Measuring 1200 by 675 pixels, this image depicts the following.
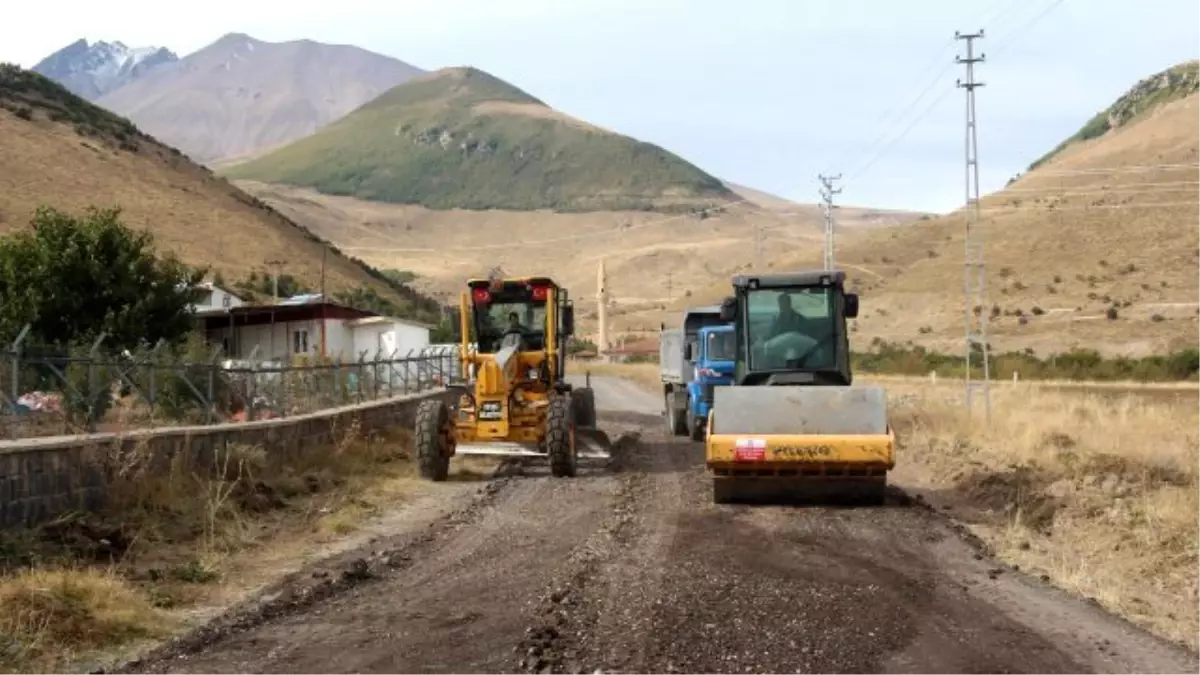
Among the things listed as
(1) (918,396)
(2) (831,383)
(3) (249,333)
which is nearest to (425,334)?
(3) (249,333)

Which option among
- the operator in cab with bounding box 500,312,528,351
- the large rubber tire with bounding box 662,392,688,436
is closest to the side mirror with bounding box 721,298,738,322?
the operator in cab with bounding box 500,312,528,351

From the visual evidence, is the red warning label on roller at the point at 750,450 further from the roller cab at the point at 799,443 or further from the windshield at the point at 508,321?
the windshield at the point at 508,321

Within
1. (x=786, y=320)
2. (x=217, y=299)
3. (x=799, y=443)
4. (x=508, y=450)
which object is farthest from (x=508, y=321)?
(x=217, y=299)

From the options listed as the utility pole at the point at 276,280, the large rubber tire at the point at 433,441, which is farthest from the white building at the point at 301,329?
the large rubber tire at the point at 433,441

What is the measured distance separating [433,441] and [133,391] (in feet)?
17.0

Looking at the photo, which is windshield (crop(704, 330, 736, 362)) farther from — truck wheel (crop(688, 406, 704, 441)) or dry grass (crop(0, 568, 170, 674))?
dry grass (crop(0, 568, 170, 674))

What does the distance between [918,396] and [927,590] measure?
28503 millimetres

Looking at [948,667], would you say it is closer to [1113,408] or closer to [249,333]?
[1113,408]

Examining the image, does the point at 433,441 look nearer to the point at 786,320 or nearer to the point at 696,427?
the point at 786,320

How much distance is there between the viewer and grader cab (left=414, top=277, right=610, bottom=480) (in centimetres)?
1861

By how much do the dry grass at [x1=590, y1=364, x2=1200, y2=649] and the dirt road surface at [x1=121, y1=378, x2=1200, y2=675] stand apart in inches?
22.8

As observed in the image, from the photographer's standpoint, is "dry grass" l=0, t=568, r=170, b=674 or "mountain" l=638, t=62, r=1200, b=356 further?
"mountain" l=638, t=62, r=1200, b=356

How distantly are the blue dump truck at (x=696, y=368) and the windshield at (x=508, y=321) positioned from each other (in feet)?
14.9

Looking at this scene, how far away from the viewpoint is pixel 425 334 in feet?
200
